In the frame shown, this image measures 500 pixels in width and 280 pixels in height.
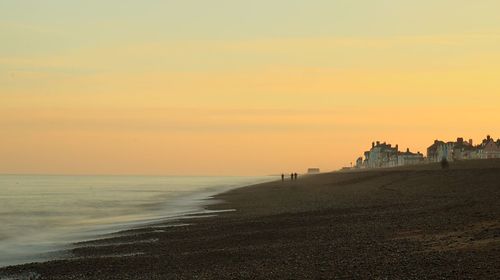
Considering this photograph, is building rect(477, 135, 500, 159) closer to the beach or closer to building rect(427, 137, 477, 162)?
building rect(427, 137, 477, 162)

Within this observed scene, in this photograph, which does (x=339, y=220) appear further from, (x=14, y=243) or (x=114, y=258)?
(x=14, y=243)

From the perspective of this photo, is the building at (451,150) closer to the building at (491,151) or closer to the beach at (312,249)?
the building at (491,151)

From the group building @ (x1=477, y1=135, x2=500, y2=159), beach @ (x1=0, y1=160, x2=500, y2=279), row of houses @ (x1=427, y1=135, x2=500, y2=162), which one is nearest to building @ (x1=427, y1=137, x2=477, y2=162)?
row of houses @ (x1=427, y1=135, x2=500, y2=162)

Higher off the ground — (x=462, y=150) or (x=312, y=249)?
(x=462, y=150)

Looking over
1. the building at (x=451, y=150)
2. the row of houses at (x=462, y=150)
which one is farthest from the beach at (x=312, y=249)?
the building at (x=451, y=150)

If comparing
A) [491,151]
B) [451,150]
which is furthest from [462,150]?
[491,151]

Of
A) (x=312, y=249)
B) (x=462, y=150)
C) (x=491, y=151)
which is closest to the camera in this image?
(x=312, y=249)

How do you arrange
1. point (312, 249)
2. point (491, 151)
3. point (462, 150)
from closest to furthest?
point (312, 249), point (491, 151), point (462, 150)

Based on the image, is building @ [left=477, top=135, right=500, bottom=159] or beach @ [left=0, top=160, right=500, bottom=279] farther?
building @ [left=477, top=135, right=500, bottom=159]

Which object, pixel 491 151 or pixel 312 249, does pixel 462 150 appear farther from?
pixel 312 249

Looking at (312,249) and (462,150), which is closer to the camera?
(312,249)

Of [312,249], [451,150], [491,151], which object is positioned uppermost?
[451,150]

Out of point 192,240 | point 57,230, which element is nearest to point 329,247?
point 192,240

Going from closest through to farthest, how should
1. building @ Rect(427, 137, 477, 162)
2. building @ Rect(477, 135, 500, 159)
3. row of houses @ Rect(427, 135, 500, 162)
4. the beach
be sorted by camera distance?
1. the beach
2. building @ Rect(477, 135, 500, 159)
3. row of houses @ Rect(427, 135, 500, 162)
4. building @ Rect(427, 137, 477, 162)
